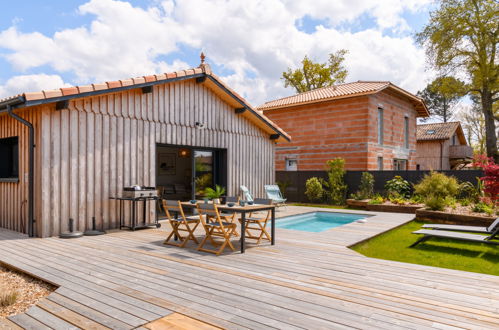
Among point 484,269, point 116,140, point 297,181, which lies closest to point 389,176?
point 297,181

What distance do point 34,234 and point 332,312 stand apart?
6337mm

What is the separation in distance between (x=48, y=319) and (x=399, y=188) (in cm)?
1249

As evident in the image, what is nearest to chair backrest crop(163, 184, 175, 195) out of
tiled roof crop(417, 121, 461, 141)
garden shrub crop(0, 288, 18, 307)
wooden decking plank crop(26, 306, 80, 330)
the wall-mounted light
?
the wall-mounted light

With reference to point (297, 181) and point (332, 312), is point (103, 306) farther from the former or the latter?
point (297, 181)

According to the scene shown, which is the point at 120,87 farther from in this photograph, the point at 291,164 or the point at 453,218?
the point at 291,164

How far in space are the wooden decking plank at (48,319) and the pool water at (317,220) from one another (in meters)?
6.77

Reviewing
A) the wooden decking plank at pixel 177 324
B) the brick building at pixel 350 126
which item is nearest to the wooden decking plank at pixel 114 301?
the wooden decking plank at pixel 177 324

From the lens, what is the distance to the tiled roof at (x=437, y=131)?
85.5 ft

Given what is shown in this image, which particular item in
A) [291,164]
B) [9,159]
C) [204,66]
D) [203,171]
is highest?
[204,66]

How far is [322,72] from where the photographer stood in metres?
27.8

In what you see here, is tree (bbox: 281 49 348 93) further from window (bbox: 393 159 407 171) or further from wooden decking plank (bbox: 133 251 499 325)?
wooden decking plank (bbox: 133 251 499 325)

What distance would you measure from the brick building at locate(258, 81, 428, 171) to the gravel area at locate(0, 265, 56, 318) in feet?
44.1

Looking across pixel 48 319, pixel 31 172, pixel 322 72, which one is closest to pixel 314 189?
pixel 31 172

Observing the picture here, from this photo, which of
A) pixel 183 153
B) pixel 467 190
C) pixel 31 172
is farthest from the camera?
pixel 183 153
